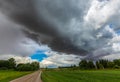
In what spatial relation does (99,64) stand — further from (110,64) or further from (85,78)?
(85,78)

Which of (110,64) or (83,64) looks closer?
(110,64)

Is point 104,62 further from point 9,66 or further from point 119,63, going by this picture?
point 9,66

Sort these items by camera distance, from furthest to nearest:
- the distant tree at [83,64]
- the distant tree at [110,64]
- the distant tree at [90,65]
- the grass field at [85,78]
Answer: the distant tree at [83,64] → the distant tree at [90,65] → the distant tree at [110,64] → the grass field at [85,78]

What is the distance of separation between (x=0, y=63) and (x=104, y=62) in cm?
11432

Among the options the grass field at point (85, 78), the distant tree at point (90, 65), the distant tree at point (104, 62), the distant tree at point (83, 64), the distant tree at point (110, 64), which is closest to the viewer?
the grass field at point (85, 78)

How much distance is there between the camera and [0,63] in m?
199

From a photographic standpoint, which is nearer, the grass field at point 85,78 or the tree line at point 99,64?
the grass field at point 85,78

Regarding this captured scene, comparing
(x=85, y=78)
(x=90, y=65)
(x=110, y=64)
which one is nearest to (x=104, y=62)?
(x=110, y=64)

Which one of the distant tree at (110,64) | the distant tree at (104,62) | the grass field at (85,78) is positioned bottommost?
the grass field at (85,78)

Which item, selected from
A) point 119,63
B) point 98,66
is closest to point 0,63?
point 98,66

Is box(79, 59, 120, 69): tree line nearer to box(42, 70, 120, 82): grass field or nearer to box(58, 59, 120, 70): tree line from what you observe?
box(58, 59, 120, 70): tree line

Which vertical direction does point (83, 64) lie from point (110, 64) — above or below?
above

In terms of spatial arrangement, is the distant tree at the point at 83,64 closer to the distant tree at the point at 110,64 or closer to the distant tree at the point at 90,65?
the distant tree at the point at 90,65

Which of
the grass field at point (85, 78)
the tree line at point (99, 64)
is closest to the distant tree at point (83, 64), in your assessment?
the tree line at point (99, 64)
